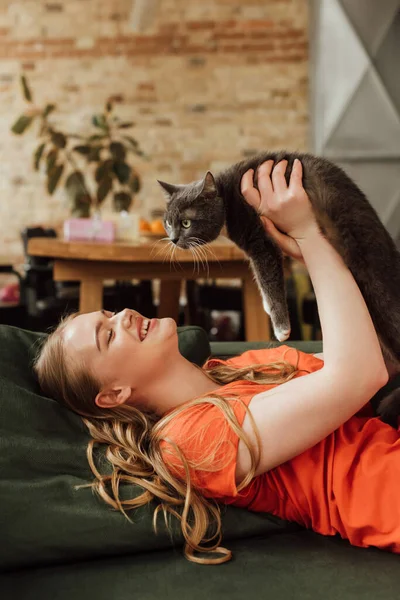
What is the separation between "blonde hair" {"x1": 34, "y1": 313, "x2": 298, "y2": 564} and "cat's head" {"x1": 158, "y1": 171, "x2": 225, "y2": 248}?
1.17 feet

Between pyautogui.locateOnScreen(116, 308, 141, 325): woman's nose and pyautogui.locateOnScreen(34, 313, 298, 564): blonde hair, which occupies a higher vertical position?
pyautogui.locateOnScreen(116, 308, 141, 325): woman's nose

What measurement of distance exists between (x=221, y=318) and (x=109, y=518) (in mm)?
4045

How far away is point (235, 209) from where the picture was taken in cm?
143

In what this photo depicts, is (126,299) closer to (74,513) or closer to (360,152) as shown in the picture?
(360,152)

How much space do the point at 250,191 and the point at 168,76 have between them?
15.2 feet

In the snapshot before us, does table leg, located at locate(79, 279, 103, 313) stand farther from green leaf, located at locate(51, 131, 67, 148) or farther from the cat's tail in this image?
green leaf, located at locate(51, 131, 67, 148)

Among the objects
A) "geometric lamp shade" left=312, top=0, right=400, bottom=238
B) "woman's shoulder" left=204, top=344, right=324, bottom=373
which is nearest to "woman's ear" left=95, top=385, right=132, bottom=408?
"woman's shoulder" left=204, top=344, right=324, bottom=373

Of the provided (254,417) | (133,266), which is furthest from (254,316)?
(254,417)

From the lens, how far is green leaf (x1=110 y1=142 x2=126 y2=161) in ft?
14.5

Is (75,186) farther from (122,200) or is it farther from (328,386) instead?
(328,386)

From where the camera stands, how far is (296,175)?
4.04ft

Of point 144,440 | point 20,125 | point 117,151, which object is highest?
point 20,125

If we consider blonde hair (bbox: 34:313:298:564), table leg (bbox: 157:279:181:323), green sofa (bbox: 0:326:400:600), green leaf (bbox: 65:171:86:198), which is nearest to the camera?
green sofa (bbox: 0:326:400:600)

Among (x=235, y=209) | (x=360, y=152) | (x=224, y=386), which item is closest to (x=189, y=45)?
(x=360, y=152)
